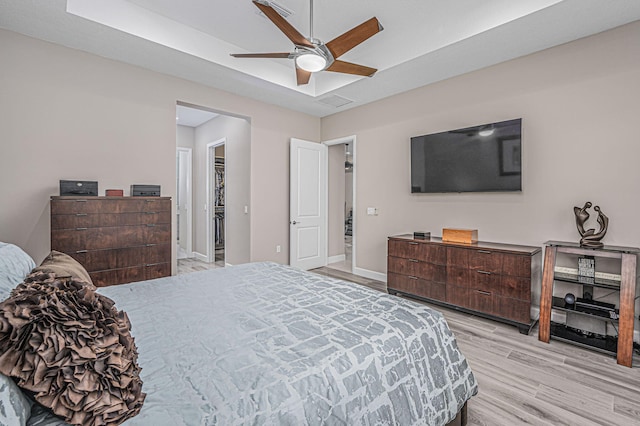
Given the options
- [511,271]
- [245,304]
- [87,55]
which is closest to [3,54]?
[87,55]

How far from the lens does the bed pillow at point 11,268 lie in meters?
1.07

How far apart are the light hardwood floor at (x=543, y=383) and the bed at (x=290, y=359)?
0.46 meters

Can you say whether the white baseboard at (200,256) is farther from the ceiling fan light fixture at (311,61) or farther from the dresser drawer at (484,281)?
the dresser drawer at (484,281)

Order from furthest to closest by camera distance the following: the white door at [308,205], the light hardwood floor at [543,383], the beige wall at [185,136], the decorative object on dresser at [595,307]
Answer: the beige wall at [185,136], the white door at [308,205], the decorative object on dresser at [595,307], the light hardwood floor at [543,383]

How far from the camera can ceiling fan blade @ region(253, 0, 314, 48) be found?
6.52 ft

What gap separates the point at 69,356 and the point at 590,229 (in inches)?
145

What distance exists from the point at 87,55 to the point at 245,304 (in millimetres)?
3373

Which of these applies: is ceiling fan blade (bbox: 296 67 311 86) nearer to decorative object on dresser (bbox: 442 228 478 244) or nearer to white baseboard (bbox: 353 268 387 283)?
decorative object on dresser (bbox: 442 228 478 244)

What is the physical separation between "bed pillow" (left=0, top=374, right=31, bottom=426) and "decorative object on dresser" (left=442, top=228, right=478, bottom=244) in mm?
3537

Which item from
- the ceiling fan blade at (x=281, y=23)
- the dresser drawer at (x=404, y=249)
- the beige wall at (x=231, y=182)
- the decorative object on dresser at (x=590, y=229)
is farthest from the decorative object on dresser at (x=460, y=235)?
the beige wall at (x=231, y=182)

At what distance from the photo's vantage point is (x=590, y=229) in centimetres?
271

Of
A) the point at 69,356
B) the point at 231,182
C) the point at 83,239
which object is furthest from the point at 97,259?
the point at 231,182

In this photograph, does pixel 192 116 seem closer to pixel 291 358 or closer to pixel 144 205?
pixel 144 205

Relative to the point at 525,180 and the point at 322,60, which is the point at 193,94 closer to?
the point at 322,60
